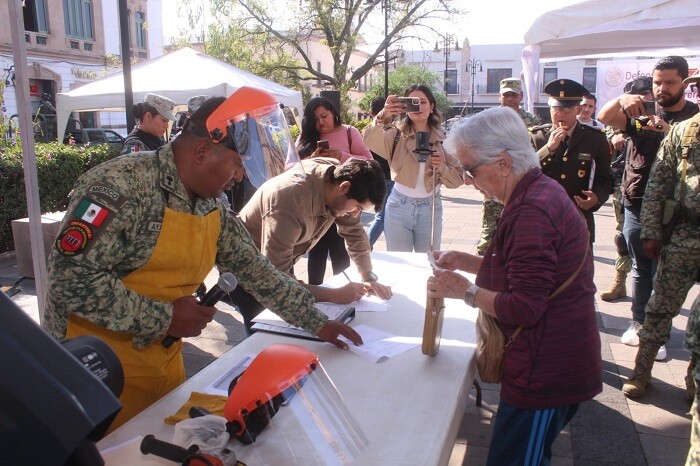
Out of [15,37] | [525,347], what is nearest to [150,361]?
[525,347]

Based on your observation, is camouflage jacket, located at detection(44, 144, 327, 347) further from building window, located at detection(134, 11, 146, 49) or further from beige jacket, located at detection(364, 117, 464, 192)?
building window, located at detection(134, 11, 146, 49)

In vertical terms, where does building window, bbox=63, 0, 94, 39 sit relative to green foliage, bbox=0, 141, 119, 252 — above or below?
above

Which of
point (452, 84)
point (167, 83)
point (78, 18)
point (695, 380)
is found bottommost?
point (695, 380)

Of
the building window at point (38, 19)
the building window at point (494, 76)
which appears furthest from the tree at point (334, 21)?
the building window at point (494, 76)

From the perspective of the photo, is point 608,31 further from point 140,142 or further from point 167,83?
point 167,83

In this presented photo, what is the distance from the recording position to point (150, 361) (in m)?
1.72

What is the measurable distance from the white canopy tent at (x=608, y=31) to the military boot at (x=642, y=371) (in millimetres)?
2443

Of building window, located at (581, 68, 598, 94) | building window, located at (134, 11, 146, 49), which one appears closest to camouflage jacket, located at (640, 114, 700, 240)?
building window, located at (134, 11, 146, 49)

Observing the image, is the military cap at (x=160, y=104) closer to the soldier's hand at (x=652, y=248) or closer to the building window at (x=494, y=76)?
the soldier's hand at (x=652, y=248)

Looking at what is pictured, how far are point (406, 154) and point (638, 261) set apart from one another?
168cm

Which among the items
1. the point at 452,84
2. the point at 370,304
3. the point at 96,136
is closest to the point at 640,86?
the point at 370,304

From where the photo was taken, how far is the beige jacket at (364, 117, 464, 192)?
13.3 ft

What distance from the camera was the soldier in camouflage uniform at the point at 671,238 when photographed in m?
2.99

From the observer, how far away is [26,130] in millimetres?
2758
